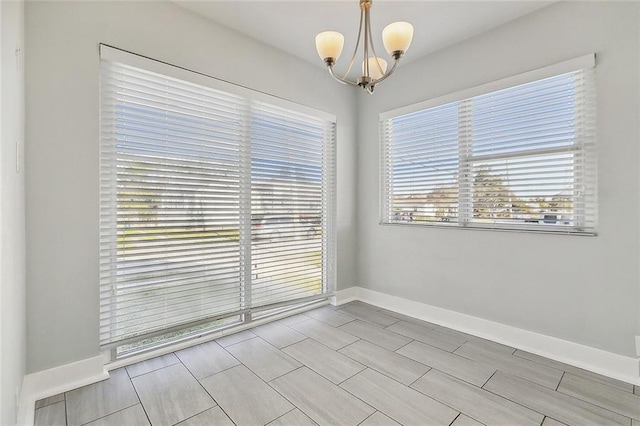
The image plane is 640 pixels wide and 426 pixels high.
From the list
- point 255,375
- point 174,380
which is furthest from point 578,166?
point 174,380

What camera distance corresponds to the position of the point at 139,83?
2.24 m

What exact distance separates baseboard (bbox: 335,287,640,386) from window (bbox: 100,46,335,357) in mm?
1088

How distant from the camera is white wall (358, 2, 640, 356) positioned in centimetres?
206

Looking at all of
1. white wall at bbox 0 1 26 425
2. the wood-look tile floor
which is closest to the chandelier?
white wall at bbox 0 1 26 425

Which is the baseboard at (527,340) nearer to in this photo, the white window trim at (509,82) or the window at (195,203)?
the window at (195,203)

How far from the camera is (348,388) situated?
1949 mm

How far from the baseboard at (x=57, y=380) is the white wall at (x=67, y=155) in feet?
0.17

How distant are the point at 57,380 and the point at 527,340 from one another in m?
3.41

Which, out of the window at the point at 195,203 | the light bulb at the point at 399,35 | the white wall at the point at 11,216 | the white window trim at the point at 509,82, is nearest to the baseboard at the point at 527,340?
the window at the point at 195,203

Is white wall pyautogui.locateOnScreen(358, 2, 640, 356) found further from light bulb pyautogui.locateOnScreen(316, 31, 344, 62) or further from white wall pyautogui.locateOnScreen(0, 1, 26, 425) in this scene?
white wall pyautogui.locateOnScreen(0, 1, 26, 425)

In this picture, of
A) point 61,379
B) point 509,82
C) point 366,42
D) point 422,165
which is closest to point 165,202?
point 61,379

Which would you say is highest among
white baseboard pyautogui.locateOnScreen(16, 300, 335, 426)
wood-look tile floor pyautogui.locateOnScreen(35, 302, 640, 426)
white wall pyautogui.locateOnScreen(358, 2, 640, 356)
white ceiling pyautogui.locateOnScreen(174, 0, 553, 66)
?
white ceiling pyautogui.locateOnScreen(174, 0, 553, 66)

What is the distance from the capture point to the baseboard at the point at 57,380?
67.8 inches

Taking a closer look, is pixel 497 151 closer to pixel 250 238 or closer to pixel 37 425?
pixel 250 238
